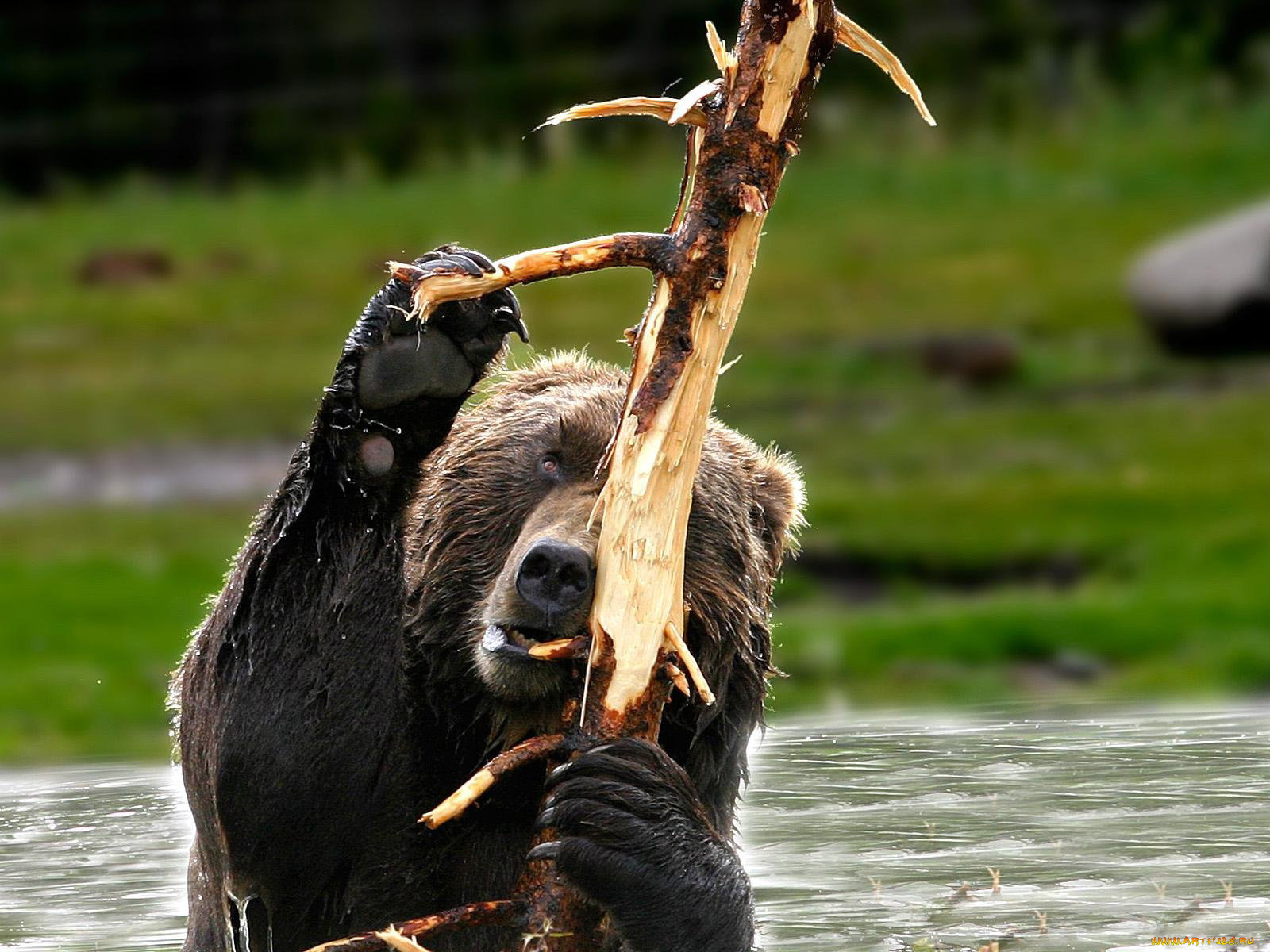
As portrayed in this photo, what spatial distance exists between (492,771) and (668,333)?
3.09 feet

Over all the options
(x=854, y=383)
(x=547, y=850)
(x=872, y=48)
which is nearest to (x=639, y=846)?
(x=547, y=850)

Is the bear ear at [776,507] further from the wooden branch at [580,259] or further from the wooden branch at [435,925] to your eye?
the wooden branch at [435,925]

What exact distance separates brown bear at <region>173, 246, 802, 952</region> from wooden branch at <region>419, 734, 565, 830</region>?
295 millimetres

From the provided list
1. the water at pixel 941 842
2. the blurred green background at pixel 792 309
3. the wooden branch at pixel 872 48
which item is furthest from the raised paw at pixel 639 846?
the blurred green background at pixel 792 309

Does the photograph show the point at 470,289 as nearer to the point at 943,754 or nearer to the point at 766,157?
the point at 766,157

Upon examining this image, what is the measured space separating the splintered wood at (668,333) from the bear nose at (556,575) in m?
0.06

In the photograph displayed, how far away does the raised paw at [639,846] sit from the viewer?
4.65 meters

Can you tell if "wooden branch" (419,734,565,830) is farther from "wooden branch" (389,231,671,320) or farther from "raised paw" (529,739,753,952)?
"wooden branch" (389,231,671,320)

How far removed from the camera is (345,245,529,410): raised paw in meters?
4.99

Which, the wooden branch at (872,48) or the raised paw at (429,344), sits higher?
the wooden branch at (872,48)

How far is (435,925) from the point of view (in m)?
4.44

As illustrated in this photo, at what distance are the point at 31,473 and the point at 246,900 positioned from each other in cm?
1133

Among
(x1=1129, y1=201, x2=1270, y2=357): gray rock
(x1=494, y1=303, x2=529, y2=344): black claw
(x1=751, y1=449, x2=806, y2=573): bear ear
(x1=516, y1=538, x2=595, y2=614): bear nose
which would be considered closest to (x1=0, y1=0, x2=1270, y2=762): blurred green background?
(x1=1129, y1=201, x2=1270, y2=357): gray rock

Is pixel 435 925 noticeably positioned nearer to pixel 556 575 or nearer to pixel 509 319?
pixel 556 575
